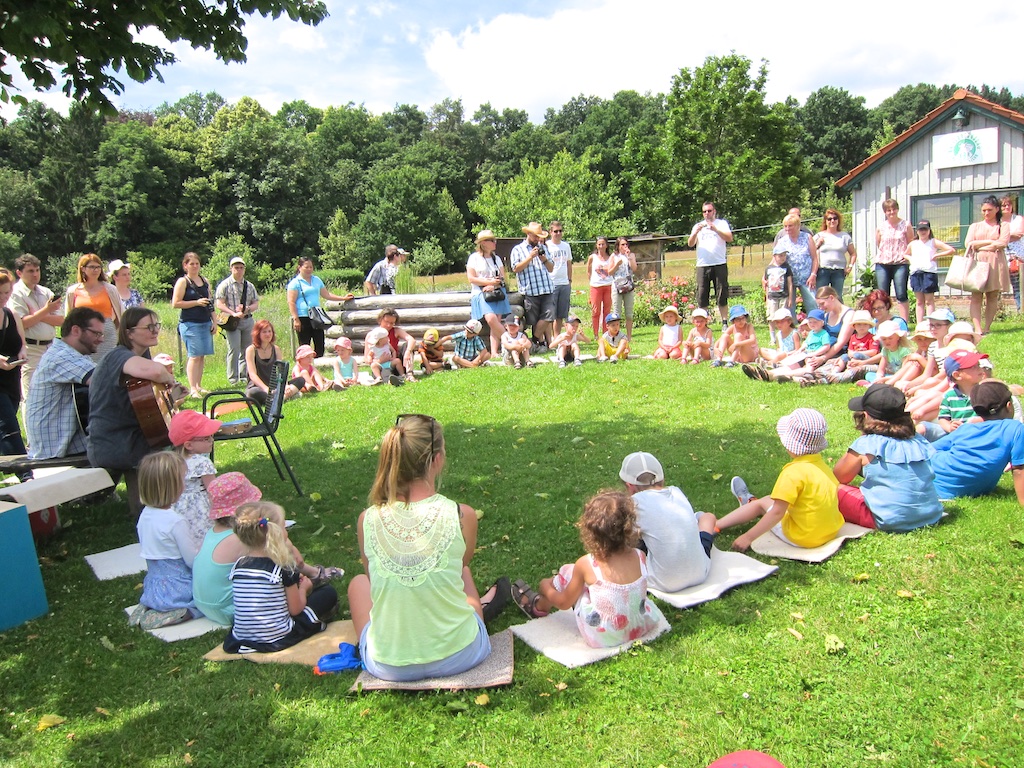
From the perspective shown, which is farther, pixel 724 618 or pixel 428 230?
pixel 428 230

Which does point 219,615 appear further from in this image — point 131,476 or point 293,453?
point 293,453

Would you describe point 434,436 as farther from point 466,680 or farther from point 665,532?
point 665,532

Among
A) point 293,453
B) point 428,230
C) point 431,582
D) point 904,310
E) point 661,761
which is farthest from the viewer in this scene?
point 428,230

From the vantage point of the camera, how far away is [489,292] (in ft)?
39.7

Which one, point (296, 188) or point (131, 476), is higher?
point (296, 188)

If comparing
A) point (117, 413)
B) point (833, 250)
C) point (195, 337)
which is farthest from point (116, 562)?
point (833, 250)

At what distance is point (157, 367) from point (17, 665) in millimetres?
2251

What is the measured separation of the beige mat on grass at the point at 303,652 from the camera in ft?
12.8

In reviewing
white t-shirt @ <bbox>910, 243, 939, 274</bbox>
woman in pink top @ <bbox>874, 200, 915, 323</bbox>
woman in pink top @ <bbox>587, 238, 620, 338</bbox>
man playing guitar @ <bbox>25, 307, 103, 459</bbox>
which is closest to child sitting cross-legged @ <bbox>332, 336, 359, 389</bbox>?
woman in pink top @ <bbox>587, 238, 620, 338</bbox>

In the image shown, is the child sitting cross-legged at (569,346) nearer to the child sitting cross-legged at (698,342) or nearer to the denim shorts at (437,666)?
the child sitting cross-legged at (698,342)

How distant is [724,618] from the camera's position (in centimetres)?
402

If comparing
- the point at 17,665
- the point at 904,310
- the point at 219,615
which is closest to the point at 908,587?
the point at 219,615

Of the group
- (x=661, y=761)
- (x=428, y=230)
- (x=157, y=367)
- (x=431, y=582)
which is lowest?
(x=661, y=761)

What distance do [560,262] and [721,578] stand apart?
8.79 meters
